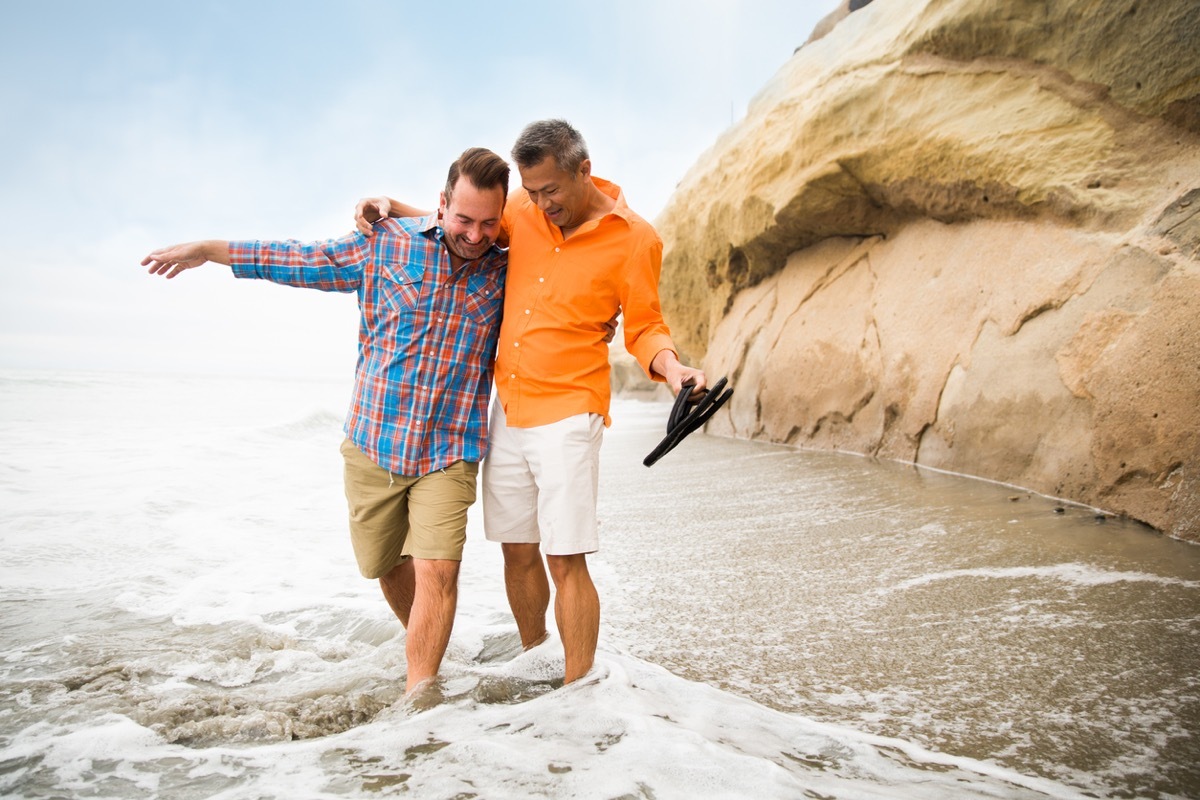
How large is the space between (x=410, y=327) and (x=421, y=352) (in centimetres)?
9

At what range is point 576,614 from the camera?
2549mm

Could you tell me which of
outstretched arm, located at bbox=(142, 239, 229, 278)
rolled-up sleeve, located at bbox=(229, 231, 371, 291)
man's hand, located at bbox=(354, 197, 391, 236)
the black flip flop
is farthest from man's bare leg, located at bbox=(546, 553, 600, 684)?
outstretched arm, located at bbox=(142, 239, 229, 278)

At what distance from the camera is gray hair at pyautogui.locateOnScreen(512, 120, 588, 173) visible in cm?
249

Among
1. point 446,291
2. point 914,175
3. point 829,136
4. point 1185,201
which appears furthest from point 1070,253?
point 446,291

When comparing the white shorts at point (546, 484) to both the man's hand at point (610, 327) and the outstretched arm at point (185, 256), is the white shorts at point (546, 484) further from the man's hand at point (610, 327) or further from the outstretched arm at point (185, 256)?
the outstretched arm at point (185, 256)

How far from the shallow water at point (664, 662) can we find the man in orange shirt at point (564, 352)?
0.46 m

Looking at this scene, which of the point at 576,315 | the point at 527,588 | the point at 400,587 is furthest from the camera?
the point at 400,587

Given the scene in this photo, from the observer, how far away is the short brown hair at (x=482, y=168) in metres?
2.54

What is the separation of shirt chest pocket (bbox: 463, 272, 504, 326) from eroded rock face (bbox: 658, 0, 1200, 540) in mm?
3368

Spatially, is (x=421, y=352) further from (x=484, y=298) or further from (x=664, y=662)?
(x=664, y=662)

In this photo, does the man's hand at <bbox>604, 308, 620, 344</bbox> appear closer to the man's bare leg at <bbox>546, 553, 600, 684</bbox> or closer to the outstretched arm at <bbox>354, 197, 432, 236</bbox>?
the man's bare leg at <bbox>546, 553, 600, 684</bbox>

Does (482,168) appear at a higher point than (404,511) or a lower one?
higher

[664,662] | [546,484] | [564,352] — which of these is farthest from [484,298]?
[664,662]

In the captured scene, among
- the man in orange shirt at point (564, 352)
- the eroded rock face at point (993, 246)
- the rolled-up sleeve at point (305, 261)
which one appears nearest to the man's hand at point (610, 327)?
the man in orange shirt at point (564, 352)
